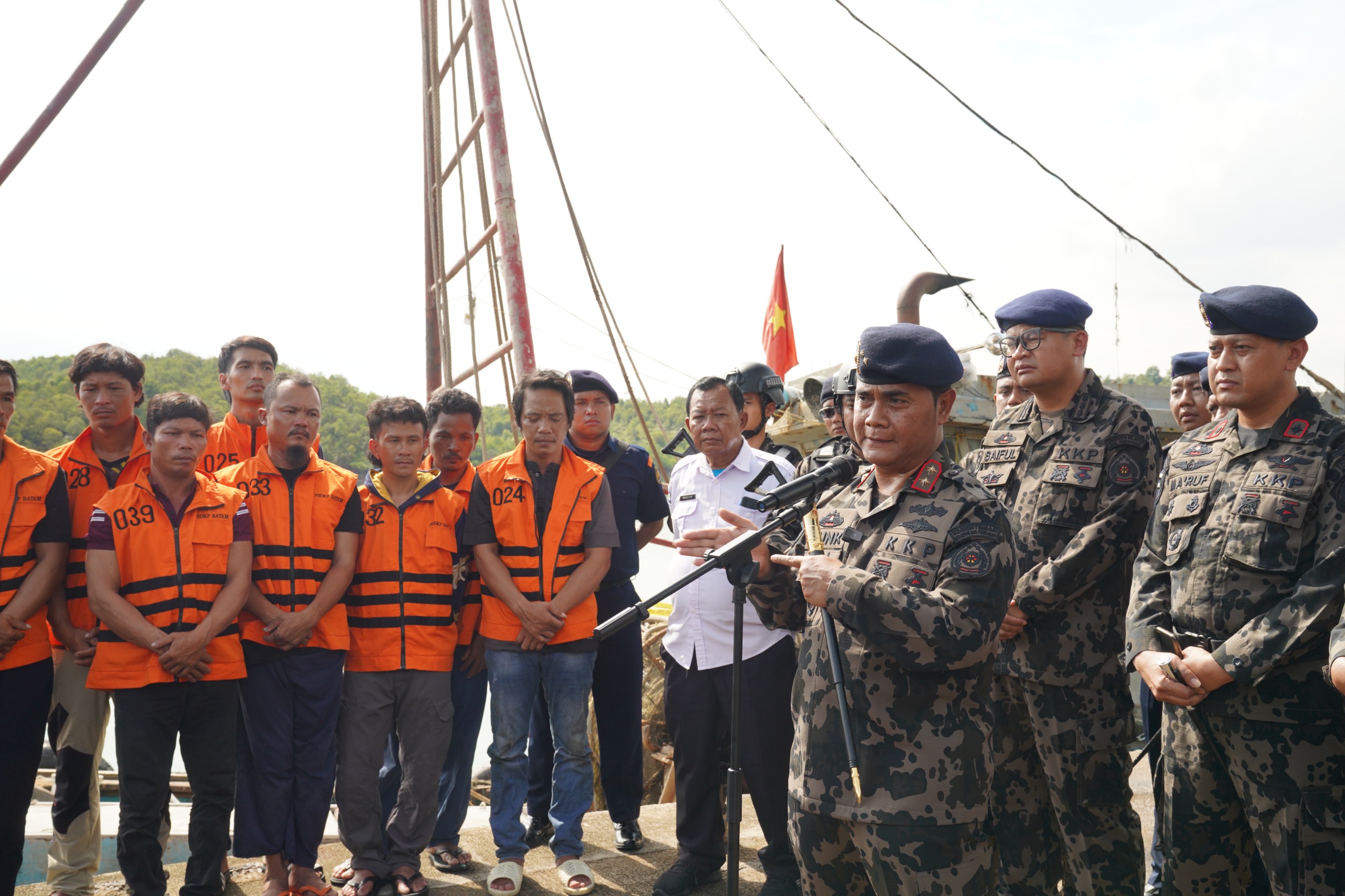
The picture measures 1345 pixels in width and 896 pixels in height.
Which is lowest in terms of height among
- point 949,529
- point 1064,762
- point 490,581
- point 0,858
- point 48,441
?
point 0,858

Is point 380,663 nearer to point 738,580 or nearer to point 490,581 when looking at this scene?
point 490,581

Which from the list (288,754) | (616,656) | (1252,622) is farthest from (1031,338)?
(288,754)

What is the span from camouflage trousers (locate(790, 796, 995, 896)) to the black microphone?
2.52 ft

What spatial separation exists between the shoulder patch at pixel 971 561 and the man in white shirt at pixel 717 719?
4.15 ft

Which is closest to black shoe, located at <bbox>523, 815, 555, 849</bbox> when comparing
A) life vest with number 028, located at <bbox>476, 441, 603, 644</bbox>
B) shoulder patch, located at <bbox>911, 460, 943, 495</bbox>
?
life vest with number 028, located at <bbox>476, 441, 603, 644</bbox>

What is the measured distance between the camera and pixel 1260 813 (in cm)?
252

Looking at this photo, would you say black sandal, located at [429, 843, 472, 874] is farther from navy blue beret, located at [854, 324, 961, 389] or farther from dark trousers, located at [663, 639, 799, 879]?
navy blue beret, located at [854, 324, 961, 389]

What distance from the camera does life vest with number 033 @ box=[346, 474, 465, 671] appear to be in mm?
3693

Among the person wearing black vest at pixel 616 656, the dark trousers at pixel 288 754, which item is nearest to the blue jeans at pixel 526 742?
the person wearing black vest at pixel 616 656

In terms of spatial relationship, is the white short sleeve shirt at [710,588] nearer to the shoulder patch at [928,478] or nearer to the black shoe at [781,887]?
the black shoe at [781,887]

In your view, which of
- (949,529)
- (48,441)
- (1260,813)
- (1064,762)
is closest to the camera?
(949,529)

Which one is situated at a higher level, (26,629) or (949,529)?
(949,529)

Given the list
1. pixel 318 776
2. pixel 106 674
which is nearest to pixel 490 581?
pixel 318 776

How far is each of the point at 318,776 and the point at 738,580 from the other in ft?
6.93
